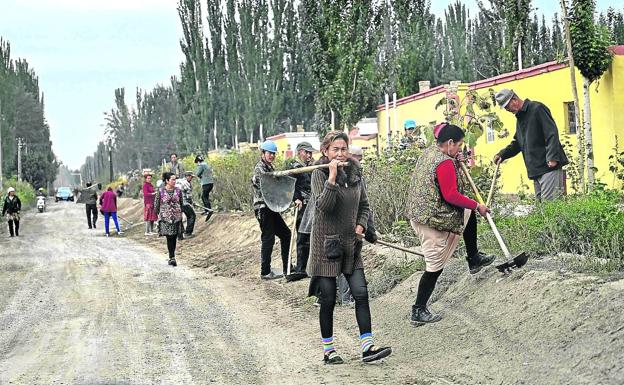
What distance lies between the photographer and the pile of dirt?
20.9ft

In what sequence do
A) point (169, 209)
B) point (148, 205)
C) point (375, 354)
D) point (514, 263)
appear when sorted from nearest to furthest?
point (375, 354)
point (514, 263)
point (169, 209)
point (148, 205)

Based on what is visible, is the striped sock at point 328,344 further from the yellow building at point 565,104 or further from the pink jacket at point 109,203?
the pink jacket at point 109,203

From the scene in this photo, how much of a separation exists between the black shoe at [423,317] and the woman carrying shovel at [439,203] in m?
0.21

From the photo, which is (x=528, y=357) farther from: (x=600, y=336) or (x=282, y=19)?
(x=282, y=19)

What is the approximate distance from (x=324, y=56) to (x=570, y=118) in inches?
432

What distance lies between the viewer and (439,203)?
8.18 metres

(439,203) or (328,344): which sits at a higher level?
(439,203)

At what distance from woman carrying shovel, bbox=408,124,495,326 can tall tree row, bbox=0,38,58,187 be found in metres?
69.3

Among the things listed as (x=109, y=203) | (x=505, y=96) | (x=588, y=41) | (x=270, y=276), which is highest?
(x=588, y=41)

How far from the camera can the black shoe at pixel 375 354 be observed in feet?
24.7

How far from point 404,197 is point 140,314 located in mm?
4302

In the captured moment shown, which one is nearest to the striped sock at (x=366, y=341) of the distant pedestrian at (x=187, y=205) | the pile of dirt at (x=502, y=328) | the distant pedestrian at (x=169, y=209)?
the pile of dirt at (x=502, y=328)

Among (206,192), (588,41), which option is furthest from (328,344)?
(206,192)

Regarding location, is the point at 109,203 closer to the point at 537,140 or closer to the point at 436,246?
the point at 537,140
